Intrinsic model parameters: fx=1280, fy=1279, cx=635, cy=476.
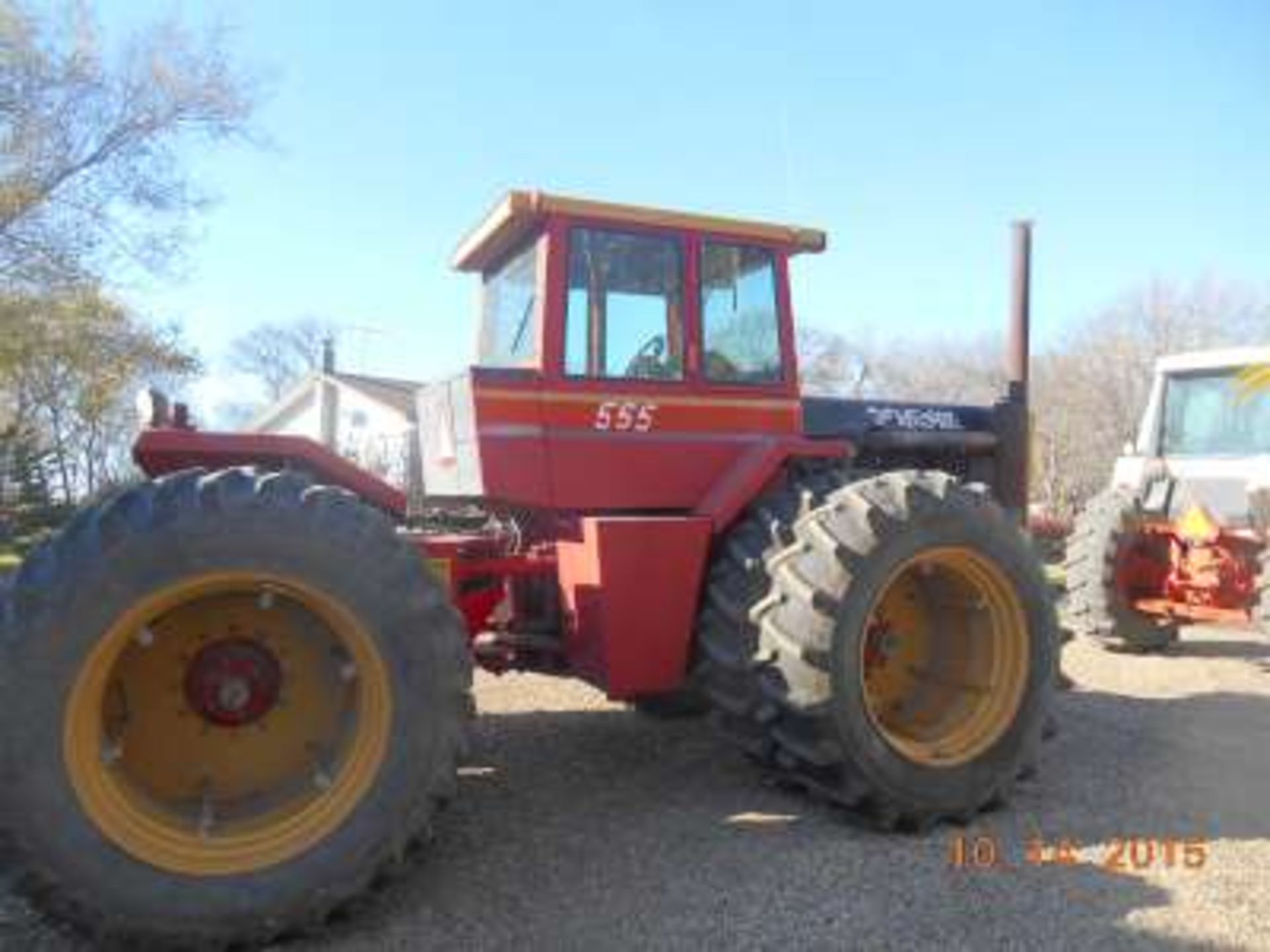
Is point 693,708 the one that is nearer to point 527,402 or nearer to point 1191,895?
point 527,402

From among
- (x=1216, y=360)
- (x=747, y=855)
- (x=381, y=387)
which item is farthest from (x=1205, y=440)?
(x=381, y=387)

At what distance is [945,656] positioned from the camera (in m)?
5.92

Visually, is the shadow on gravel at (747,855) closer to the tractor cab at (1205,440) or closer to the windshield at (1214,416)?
the tractor cab at (1205,440)

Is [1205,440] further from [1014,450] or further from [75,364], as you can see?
[75,364]

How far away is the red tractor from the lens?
395 centimetres

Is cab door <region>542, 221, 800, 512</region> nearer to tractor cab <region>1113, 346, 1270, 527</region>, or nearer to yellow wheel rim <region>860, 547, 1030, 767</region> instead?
yellow wheel rim <region>860, 547, 1030, 767</region>

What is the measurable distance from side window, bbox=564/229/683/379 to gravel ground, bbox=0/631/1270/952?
76.3 inches

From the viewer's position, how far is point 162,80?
2300 cm

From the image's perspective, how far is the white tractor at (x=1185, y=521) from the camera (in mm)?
9422

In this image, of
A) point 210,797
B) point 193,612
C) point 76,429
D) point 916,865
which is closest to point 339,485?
point 193,612

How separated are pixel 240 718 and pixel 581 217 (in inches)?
102

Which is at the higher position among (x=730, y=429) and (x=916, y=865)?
(x=730, y=429)

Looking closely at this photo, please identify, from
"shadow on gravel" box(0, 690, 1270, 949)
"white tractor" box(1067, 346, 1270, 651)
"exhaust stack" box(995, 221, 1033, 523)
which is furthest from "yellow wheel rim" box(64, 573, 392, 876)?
"white tractor" box(1067, 346, 1270, 651)

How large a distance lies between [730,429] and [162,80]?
20.4 meters
